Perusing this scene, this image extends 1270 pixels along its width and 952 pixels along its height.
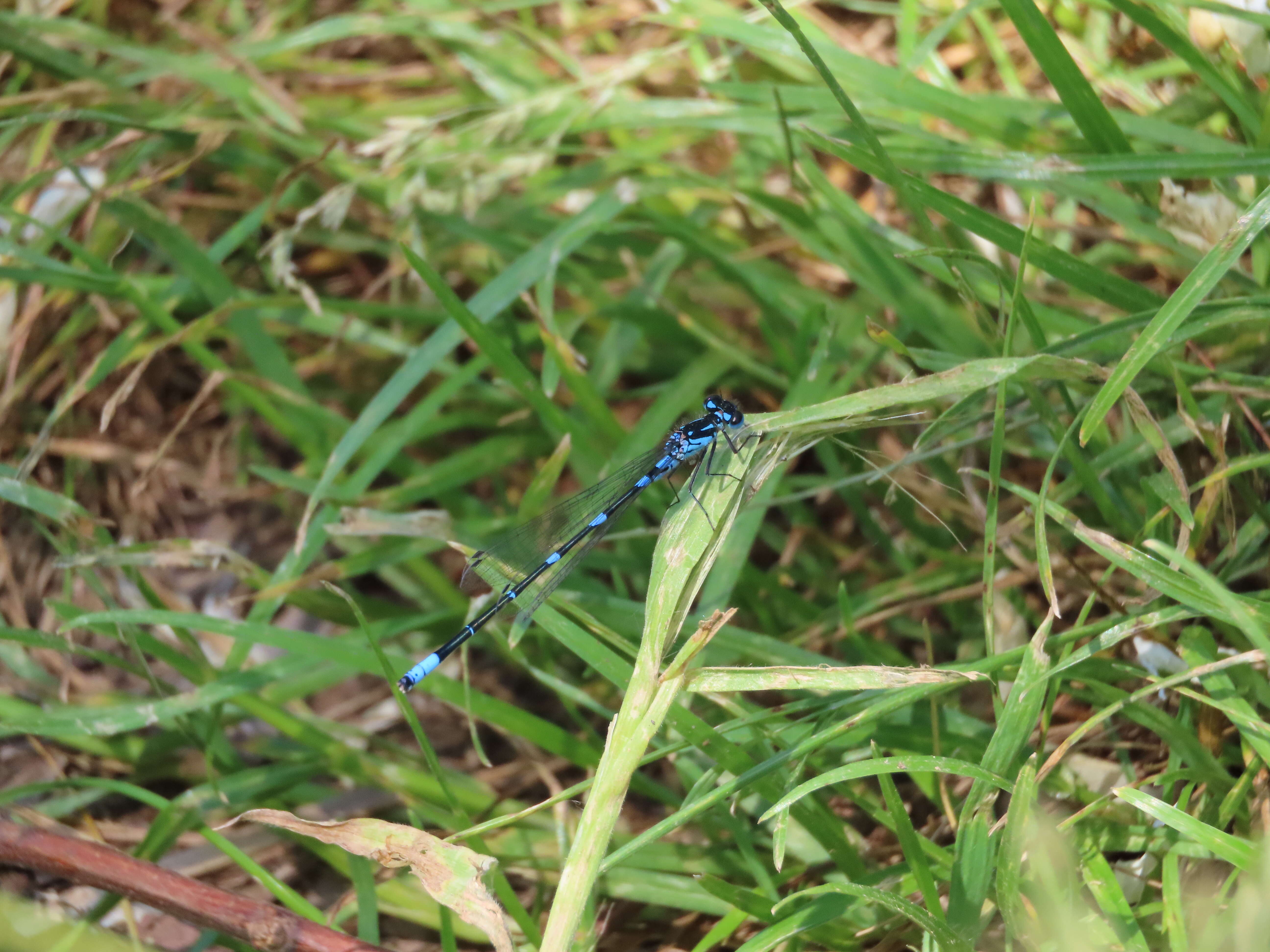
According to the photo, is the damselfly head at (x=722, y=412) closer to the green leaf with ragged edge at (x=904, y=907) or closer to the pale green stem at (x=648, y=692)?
the pale green stem at (x=648, y=692)

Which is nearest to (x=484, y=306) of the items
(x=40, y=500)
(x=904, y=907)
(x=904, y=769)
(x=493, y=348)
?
(x=493, y=348)

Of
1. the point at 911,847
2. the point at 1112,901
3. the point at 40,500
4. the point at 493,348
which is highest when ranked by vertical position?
the point at 493,348

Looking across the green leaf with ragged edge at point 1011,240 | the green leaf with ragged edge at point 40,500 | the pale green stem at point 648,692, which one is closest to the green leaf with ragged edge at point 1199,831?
the pale green stem at point 648,692

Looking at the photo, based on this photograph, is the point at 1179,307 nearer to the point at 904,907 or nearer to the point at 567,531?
the point at 904,907

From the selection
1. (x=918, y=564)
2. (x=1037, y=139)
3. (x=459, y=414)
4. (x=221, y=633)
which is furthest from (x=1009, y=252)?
(x=221, y=633)

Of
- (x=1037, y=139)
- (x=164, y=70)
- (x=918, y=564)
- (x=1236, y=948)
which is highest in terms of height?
(x=164, y=70)

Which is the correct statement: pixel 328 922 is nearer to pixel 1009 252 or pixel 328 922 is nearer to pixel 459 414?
pixel 459 414

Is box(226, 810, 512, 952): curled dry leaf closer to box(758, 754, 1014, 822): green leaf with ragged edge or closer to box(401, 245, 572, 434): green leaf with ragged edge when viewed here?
box(758, 754, 1014, 822): green leaf with ragged edge
